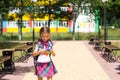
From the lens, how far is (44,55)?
372 inches

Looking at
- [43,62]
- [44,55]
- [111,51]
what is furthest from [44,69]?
[111,51]

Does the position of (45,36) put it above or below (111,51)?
above

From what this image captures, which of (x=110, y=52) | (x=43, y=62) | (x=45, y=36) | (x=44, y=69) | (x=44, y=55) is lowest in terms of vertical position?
(x=110, y=52)

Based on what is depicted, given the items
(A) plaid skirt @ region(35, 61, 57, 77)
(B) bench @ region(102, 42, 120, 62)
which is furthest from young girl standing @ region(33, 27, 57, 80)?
(B) bench @ region(102, 42, 120, 62)

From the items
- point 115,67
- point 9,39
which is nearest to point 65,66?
point 115,67

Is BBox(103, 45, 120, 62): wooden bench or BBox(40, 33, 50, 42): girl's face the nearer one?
BBox(40, 33, 50, 42): girl's face

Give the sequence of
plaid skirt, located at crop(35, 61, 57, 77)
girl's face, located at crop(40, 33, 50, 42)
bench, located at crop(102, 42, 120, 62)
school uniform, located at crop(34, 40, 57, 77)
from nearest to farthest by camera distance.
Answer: girl's face, located at crop(40, 33, 50, 42)
school uniform, located at crop(34, 40, 57, 77)
plaid skirt, located at crop(35, 61, 57, 77)
bench, located at crop(102, 42, 120, 62)

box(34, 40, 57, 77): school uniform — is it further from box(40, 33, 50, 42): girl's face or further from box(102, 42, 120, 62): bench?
box(102, 42, 120, 62): bench

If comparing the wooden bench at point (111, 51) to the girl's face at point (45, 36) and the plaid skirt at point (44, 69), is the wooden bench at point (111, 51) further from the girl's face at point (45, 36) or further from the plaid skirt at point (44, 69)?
the girl's face at point (45, 36)

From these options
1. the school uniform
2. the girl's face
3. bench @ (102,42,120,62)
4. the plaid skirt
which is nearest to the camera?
the girl's face

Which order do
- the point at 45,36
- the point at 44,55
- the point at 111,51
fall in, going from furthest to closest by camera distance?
the point at 111,51 < the point at 44,55 < the point at 45,36

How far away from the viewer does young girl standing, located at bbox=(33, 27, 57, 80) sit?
364 inches

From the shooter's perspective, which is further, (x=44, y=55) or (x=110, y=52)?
(x=110, y=52)

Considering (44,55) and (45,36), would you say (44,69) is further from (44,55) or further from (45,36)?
(45,36)
